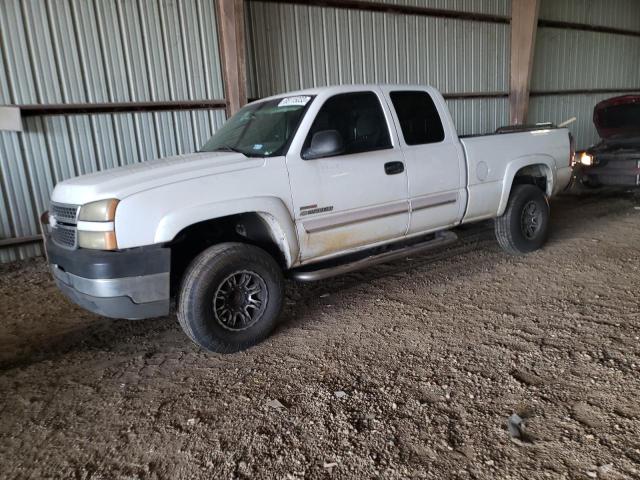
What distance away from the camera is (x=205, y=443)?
2.64m

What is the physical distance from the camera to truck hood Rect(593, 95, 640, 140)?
8.27 metres

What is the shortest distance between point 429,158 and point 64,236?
→ 3.26 meters

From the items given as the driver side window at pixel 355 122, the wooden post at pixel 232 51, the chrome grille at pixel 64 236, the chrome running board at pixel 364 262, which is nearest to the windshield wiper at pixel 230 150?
the driver side window at pixel 355 122

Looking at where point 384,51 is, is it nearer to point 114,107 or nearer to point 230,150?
point 114,107

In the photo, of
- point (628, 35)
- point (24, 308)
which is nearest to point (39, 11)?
point (24, 308)

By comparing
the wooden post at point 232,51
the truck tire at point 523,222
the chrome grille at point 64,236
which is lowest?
the truck tire at point 523,222

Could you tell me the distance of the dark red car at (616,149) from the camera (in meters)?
7.82

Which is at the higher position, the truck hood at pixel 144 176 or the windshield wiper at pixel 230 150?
the windshield wiper at pixel 230 150

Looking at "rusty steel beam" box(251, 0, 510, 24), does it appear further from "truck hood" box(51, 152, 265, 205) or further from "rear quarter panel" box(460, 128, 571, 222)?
"truck hood" box(51, 152, 265, 205)

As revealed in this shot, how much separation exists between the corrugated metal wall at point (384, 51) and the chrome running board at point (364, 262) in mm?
4931

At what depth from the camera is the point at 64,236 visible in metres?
3.58

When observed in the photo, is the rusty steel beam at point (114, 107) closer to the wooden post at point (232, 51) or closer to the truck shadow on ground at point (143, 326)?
the wooden post at point (232, 51)

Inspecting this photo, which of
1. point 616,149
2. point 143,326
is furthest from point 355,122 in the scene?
point 616,149

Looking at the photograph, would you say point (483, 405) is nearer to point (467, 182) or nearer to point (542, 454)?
point (542, 454)
